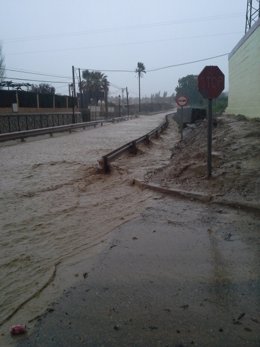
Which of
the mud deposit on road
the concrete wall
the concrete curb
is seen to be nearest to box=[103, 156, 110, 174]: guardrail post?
the mud deposit on road

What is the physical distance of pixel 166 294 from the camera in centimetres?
375

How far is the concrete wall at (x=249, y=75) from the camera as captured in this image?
1755 cm

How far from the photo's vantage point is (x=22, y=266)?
4.71 metres

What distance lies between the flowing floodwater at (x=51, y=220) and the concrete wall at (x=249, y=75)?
7714 mm

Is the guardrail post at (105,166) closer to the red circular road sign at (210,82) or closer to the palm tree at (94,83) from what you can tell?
the red circular road sign at (210,82)

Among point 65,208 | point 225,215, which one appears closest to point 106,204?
point 65,208

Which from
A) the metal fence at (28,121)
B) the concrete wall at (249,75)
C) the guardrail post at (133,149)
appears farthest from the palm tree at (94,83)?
the guardrail post at (133,149)

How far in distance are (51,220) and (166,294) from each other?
11.3ft

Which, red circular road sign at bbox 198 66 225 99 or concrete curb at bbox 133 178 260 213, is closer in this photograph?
concrete curb at bbox 133 178 260 213

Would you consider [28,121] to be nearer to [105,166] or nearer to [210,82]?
[105,166]

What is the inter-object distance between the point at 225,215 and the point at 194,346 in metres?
3.58

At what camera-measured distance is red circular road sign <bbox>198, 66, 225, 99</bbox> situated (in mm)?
8086

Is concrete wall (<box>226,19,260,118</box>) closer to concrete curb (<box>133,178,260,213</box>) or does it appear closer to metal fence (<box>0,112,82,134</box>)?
concrete curb (<box>133,178,260,213</box>)

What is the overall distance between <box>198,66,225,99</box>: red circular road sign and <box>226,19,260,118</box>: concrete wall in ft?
32.6
